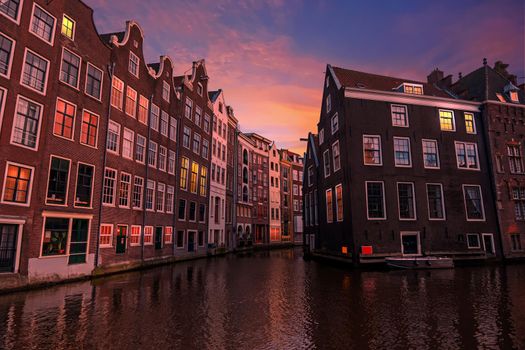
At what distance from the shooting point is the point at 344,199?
2917cm

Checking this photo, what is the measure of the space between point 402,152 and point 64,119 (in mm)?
27140

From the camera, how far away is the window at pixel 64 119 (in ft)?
64.4

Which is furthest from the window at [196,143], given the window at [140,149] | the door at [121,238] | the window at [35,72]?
the window at [35,72]

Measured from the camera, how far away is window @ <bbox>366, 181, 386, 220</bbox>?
92.4ft

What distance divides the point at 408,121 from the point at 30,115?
29.5 metres

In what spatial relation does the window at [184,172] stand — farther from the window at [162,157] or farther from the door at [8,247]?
the door at [8,247]

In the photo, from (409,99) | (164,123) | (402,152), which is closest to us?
(402,152)

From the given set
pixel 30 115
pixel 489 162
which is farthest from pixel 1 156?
pixel 489 162

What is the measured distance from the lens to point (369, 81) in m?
33.8

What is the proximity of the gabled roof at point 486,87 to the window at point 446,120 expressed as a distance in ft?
15.3

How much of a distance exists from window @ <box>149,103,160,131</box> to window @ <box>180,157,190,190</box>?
599 cm

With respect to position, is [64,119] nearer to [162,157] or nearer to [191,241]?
[162,157]

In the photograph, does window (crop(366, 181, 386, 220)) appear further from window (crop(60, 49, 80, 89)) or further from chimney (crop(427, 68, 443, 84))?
window (crop(60, 49, 80, 89))

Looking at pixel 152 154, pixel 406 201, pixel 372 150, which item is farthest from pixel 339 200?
pixel 152 154
